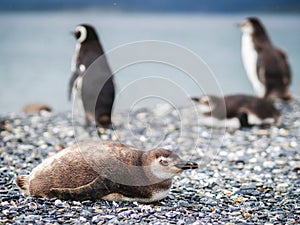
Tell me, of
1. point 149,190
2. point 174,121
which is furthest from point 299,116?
point 149,190

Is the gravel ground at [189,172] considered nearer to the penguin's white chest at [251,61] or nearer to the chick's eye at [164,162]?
the chick's eye at [164,162]

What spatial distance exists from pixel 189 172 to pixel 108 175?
1.36 metres

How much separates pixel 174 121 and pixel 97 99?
1.12 metres

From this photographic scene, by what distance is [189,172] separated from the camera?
4879mm

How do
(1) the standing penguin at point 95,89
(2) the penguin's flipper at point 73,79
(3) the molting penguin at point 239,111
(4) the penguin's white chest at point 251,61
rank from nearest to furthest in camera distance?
(1) the standing penguin at point 95,89
(2) the penguin's flipper at point 73,79
(3) the molting penguin at point 239,111
(4) the penguin's white chest at point 251,61

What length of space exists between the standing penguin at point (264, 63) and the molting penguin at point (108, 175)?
5.16m

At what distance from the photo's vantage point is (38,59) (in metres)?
16.7

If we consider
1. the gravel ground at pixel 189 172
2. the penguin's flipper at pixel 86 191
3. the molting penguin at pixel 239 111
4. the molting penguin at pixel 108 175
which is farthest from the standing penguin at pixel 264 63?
the penguin's flipper at pixel 86 191

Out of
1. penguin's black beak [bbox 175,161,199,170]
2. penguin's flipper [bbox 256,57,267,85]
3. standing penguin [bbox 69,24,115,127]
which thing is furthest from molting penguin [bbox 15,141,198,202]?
penguin's flipper [bbox 256,57,267,85]

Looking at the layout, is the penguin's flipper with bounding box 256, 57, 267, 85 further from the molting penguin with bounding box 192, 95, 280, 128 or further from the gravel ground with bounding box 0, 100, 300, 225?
the molting penguin with bounding box 192, 95, 280, 128

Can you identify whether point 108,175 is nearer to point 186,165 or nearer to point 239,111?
point 186,165

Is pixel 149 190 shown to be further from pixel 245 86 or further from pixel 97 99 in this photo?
pixel 245 86

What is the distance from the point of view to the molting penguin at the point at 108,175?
3.67 m

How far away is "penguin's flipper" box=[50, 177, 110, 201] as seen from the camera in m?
3.66
